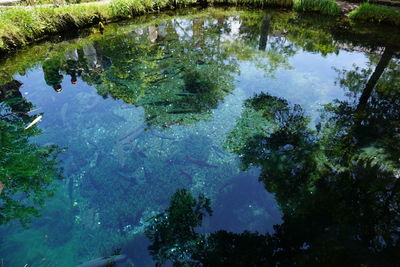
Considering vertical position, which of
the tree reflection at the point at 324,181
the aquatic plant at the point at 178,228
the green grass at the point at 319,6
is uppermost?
the green grass at the point at 319,6

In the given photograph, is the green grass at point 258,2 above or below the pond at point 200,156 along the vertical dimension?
above

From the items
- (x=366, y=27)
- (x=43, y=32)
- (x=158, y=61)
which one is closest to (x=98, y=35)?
(x=43, y=32)

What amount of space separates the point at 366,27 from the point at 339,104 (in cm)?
770

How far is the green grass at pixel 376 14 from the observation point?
1165cm

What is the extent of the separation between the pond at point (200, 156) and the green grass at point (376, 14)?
7.83 ft

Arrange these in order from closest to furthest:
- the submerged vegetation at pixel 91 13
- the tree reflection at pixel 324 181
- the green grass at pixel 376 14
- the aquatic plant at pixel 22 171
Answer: the tree reflection at pixel 324 181, the aquatic plant at pixel 22 171, the submerged vegetation at pixel 91 13, the green grass at pixel 376 14

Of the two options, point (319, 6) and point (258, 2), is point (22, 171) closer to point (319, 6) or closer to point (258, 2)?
point (258, 2)

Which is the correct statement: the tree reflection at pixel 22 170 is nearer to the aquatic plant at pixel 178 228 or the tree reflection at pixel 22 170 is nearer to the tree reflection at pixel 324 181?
the aquatic plant at pixel 178 228

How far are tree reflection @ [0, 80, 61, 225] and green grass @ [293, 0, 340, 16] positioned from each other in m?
14.5

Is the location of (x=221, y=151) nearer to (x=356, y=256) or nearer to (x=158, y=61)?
(x=356, y=256)

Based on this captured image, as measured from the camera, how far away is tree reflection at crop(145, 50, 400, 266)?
12.7 ft

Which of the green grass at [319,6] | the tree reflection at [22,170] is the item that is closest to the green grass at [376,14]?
the green grass at [319,6]

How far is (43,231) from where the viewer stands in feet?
14.2

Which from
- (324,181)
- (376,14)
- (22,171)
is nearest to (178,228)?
(324,181)
